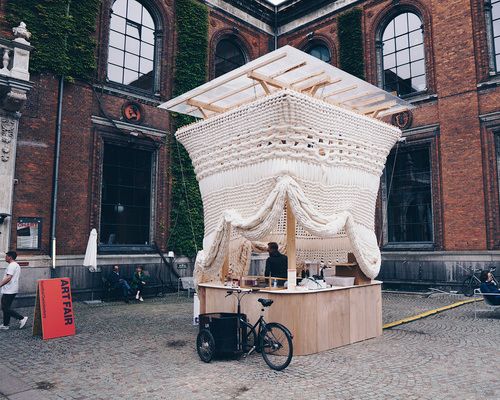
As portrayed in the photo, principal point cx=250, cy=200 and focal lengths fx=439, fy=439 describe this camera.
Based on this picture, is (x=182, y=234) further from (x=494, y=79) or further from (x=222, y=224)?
(x=494, y=79)

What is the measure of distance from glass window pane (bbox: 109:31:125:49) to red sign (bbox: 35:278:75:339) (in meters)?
10.00

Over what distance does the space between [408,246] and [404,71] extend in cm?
691

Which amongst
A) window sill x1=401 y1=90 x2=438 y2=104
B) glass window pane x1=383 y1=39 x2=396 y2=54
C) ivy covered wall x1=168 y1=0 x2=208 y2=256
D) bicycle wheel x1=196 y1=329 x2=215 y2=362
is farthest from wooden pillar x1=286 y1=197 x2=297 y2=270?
glass window pane x1=383 y1=39 x2=396 y2=54

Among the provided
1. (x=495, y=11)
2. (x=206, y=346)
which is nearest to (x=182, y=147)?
(x=206, y=346)

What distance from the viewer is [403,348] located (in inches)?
293

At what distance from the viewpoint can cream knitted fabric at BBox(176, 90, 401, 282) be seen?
6.95m

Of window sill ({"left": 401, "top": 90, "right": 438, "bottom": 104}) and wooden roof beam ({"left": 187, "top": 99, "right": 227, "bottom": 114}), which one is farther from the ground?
window sill ({"left": 401, "top": 90, "right": 438, "bottom": 104})

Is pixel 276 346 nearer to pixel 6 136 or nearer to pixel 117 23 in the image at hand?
pixel 6 136

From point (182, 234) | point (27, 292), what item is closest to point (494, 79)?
point (182, 234)

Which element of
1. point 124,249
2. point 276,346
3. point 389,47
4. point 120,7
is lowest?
point 276,346

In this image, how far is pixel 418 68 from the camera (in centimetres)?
1698

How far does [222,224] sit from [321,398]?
376 cm

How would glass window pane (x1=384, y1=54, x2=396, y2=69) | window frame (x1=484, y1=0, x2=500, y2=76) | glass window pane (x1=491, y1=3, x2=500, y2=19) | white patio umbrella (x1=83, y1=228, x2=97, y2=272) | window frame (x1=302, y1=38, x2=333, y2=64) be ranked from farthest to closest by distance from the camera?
window frame (x1=302, y1=38, x2=333, y2=64)
glass window pane (x1=384, y1=54, x2=396, y2=69)
glass window pane (x1=491, y1=3, x2=500, y2=19)
window frame (x1=484, y1=0, x2=500, y2=76)
white patio umbrella (x1=83, y1=228, x2=97, y2=272)

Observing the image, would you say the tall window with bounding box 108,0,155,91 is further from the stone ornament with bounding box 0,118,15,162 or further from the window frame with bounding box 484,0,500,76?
the window frame with bounding box 484,0,500,76
